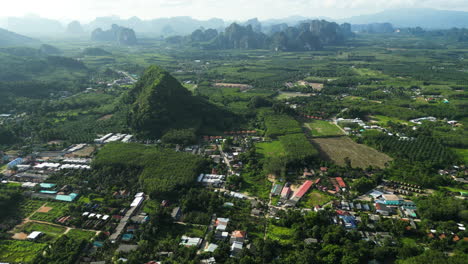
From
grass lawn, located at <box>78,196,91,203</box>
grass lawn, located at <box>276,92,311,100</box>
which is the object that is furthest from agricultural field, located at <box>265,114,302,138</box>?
grass lawn, located at <box>78,196,91,203</box>

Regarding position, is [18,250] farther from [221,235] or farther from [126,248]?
[221,235]

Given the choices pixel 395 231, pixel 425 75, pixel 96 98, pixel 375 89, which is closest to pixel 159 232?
pixel 395 231

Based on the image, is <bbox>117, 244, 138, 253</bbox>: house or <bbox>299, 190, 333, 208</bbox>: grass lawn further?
<bbox>299, 190, 333, 208</bbox>: grass lawn

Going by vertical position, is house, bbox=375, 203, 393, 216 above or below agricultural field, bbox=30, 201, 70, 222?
below

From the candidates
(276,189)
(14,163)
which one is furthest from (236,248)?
(14,163)

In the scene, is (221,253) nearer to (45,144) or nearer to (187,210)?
(187,210)

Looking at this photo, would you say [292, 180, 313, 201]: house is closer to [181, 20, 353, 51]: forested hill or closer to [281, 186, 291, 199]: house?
[281, 186, 291, 199]: house
